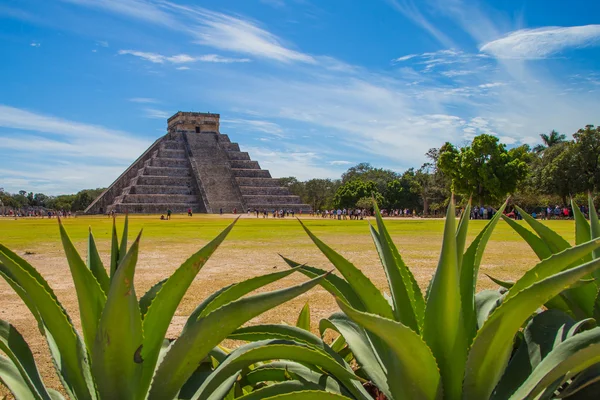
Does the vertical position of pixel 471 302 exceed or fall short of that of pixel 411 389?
it exceeds it

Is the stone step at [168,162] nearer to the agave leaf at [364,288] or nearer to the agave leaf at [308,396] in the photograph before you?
the agave leaf at [364,288]

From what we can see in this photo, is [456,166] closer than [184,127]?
Yes

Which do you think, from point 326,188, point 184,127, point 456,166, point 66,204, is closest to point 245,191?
point 184,127

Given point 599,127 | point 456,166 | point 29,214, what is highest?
point 599,127

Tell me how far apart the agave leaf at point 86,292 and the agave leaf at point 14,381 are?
0.18 meters

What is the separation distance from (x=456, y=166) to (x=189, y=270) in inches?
1820

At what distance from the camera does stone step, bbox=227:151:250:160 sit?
5956 cm

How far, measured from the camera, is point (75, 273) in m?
1.32

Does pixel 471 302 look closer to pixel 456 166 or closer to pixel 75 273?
pixel 75 273

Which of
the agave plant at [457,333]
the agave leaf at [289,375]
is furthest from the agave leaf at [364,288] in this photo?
the agave leaf at [289,375]

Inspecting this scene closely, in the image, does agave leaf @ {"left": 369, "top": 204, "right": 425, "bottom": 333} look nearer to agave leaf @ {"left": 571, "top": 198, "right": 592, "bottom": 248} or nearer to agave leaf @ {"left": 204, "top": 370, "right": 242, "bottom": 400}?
agave leaf @ {"left": 204, "top": 370, "right": 242, "bottom": 400}

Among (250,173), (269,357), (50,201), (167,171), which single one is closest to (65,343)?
(269,357)

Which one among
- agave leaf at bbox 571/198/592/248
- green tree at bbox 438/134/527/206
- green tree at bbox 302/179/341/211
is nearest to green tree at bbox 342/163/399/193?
green tree at bbox 302/179/341/211

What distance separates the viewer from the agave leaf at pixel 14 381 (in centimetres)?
129
